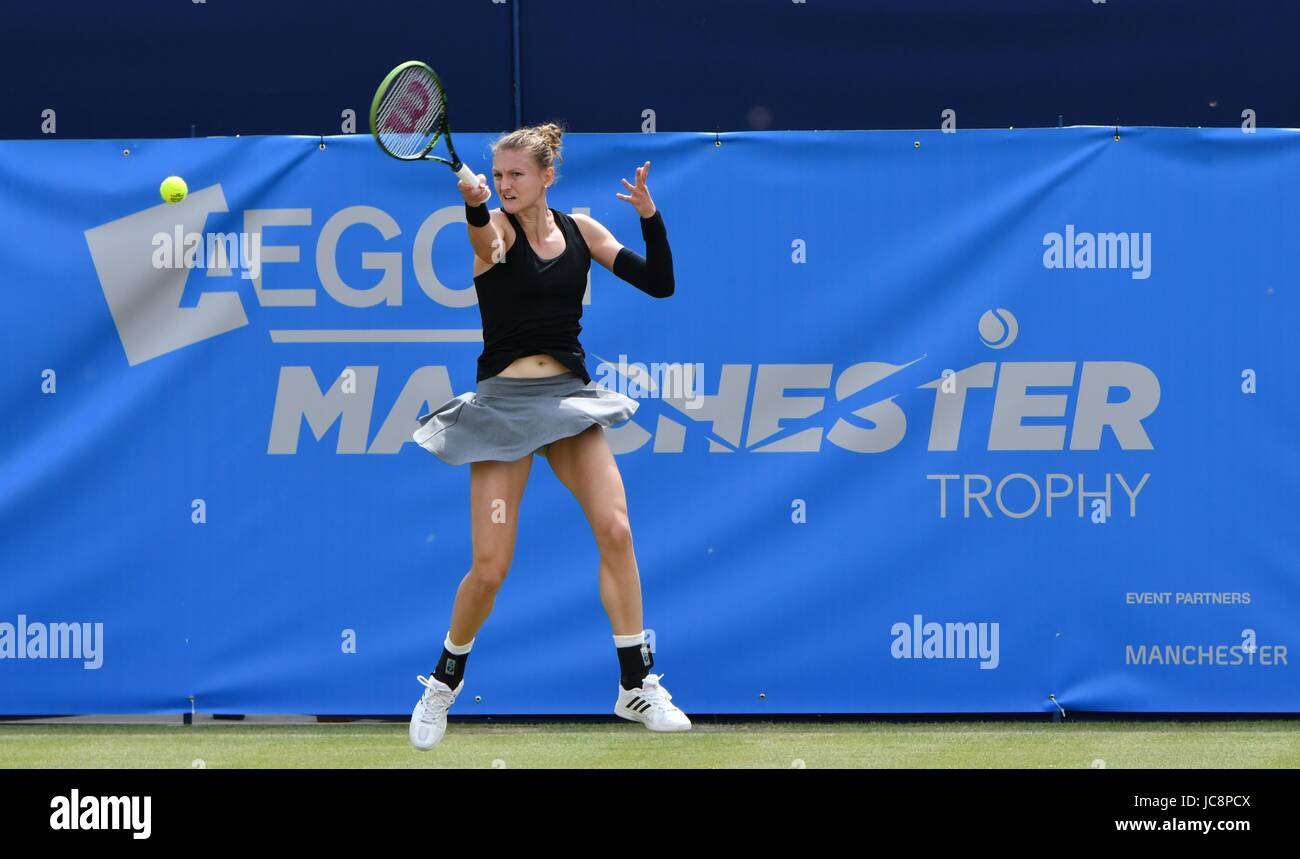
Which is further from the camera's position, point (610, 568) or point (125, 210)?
point (125, 210)

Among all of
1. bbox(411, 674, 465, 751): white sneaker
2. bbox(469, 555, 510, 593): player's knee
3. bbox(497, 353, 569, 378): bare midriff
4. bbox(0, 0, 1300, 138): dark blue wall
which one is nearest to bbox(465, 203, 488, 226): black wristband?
bbox(497, 353, 569, 378): bare midriff

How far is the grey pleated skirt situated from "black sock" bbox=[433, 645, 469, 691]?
63cm

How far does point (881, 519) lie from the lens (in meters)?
6.39

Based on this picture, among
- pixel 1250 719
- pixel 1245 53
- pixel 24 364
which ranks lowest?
pixel 1250 719

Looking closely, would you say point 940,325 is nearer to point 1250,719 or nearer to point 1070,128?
point 1070,128

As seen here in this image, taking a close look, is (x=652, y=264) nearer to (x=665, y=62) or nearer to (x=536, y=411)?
(x=536, y=411)

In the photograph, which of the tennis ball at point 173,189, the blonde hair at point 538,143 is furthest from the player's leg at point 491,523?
the tennis ball at point 173,189

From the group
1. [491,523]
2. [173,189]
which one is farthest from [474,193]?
[173,189]

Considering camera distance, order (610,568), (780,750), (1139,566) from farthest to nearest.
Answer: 1. (1139,566)
2. (780,750)
3. (610,568)

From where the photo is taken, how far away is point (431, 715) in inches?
203

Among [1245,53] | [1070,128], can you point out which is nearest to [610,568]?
[1070,128]

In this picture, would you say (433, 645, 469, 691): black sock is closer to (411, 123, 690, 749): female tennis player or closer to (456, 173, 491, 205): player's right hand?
(411, 123, 690, 749): female tennis player

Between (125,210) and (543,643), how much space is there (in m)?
2.34

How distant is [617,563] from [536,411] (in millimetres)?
511
